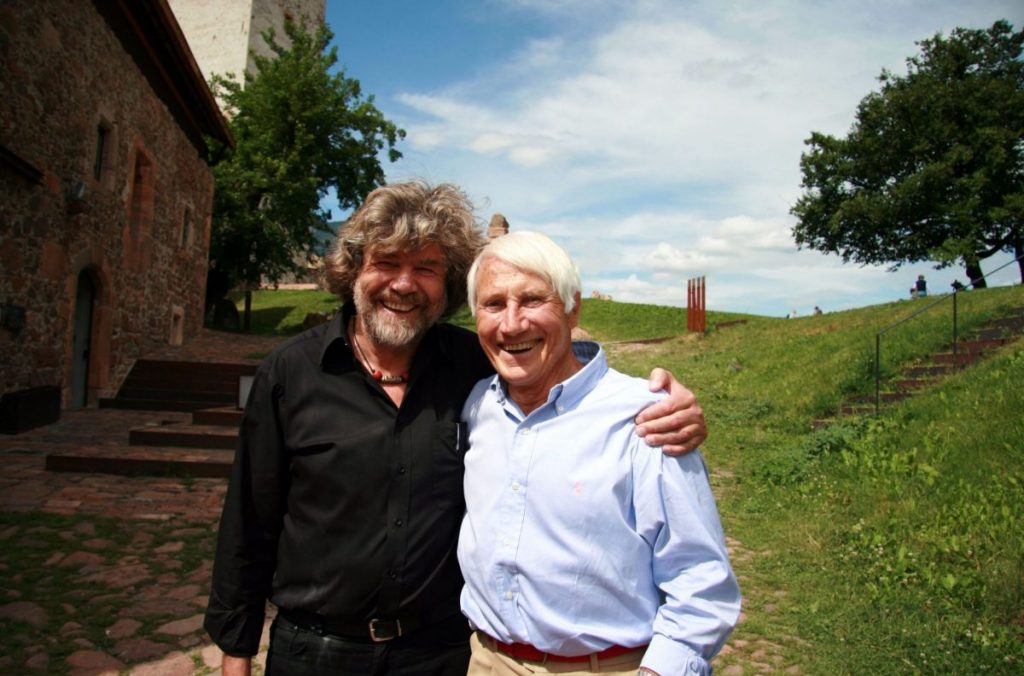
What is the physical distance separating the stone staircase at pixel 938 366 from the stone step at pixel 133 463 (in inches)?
305

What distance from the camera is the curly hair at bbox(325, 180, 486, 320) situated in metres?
2.20

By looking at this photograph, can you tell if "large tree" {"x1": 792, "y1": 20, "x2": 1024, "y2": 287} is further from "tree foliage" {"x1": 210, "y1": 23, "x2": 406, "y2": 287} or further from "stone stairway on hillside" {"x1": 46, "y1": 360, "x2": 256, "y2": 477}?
"stone stairway on hillside" {"x1": 46, "y1": 360, "x2": 256, "y2": 477}

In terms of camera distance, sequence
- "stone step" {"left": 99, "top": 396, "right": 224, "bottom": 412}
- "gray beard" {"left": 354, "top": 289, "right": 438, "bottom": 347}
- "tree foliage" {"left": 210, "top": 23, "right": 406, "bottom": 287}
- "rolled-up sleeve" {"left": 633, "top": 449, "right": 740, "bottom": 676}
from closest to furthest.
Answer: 1. "rolled-up sleeve" {"left": 633, "top": 449, "right": 740, "bottom": 676}
2. "gray beard" {"left": 354, "top": 289, "right": 438, "bottom": 347}
3. "stone step" {"left": 99, "top": 396, "right": 224, "bottom": 412}
4. "tree foliage" {"left": 210, "top": 23, "right": 406, "bottom": 287}

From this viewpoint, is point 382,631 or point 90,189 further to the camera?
point 90,189

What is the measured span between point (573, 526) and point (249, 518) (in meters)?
1.05

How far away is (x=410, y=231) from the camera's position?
2188 millimetres

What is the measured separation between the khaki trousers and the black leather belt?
0.17m

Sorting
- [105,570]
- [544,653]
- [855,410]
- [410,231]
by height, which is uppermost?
[410,231]

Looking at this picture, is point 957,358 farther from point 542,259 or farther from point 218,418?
point 218,418

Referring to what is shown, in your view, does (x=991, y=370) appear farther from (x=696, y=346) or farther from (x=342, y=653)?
(x=696, y=346)

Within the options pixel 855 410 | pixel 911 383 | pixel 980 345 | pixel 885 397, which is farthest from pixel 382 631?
pixel 980 345

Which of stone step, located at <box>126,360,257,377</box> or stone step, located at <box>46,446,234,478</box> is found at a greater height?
stone step, located at <box>126,360,257,377</box>

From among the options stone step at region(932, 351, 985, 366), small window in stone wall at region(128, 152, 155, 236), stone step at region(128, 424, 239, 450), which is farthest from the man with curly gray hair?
small window in stone wall at region(128, 152, 155, 236)

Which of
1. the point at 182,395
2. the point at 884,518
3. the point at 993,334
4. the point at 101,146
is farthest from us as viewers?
the point at 182,395
